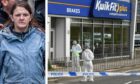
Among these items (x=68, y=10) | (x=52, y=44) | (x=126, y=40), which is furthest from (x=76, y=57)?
(x=126, y=40)

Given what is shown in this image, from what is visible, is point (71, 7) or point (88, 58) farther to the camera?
point (71, 7)

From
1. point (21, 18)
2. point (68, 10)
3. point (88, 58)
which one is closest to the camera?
point (21, 18)

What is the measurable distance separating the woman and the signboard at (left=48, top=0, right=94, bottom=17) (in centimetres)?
2207

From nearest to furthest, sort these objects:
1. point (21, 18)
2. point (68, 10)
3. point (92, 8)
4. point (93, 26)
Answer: point (21, 18)
point (68, 10)
point (92, 8)
point (93, 26)

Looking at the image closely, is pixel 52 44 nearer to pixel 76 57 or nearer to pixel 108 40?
pixel 76 57

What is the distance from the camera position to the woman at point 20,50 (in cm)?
426

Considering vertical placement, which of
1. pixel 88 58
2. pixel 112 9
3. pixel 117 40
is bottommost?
pixel 88 58

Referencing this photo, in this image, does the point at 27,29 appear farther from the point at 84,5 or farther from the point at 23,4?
the point at 84,5

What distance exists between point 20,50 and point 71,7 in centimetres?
2465

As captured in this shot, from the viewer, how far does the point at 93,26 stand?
3181 centimetres

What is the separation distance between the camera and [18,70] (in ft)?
14.0

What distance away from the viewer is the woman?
4262 mm

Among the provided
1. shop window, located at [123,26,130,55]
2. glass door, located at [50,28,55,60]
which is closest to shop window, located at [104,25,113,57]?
shop window, located at [123,26,130,55]

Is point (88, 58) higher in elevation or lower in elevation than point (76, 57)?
higher
